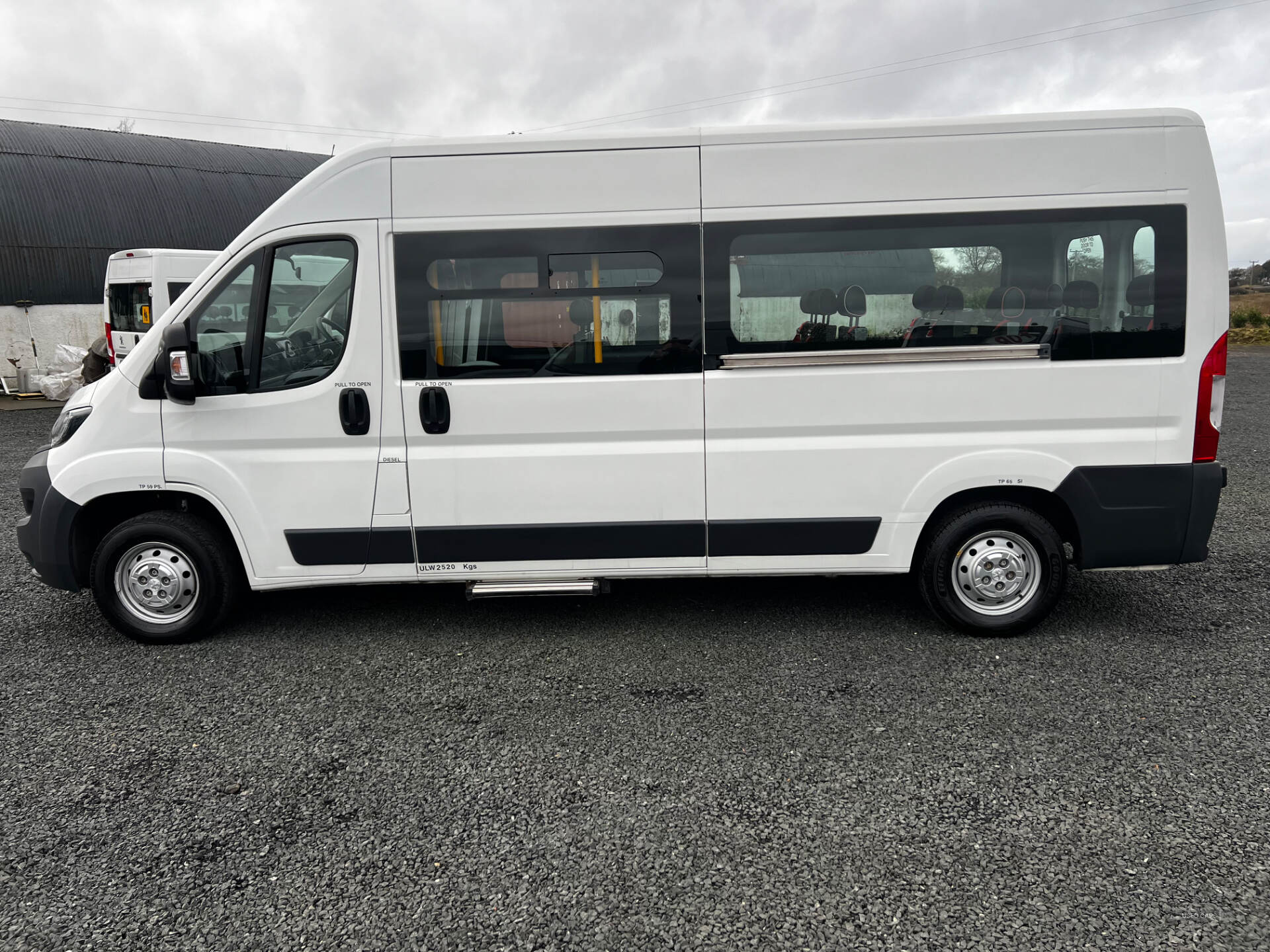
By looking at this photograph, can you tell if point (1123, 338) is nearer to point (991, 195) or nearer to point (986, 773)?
point (991, 195)

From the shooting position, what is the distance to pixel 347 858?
289 cm

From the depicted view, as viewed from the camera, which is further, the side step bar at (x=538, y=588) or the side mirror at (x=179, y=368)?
the side step bar at (x=538, y=588)

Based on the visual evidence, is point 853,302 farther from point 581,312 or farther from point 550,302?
point 550,302

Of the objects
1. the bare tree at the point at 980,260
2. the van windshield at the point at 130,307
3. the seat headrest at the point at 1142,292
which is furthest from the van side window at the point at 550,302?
the van windshield at the point at 130,307

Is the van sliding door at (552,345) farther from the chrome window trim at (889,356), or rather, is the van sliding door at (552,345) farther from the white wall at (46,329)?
the white wall at (46,329)

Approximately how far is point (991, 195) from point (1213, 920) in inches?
125

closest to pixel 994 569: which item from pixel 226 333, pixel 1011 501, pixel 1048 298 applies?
pixel 1011 501

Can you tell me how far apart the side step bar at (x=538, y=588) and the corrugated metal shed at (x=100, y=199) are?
19.9 metres

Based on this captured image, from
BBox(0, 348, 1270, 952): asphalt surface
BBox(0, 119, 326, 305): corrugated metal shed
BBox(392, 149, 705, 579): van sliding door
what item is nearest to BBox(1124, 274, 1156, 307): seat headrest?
BBox(0, 348, 1270, 952): asphalt surface

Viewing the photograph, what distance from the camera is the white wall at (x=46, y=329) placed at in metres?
19.3

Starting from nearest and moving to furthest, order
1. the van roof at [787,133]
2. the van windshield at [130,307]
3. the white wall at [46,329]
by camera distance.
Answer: the van roof at [787,133] → the van windshield at [130,307] → the white wall at [46,329]

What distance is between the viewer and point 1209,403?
4.35 metres

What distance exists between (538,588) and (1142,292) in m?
3.33

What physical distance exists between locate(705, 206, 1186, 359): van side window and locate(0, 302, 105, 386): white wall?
1939 centimetres
